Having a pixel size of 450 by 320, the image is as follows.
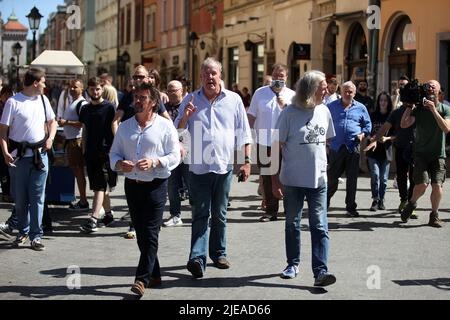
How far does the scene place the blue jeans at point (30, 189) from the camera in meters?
9.34

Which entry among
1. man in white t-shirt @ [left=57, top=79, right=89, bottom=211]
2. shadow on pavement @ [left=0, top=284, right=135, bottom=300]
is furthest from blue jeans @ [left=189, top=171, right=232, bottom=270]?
man in white t-shirt @ [left=57, top=79, right=89, bottom=211]

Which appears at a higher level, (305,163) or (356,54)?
(356,54)

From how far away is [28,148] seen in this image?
9312mm

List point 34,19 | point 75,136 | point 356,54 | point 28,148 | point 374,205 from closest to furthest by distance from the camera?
1. point 28,148
2. point 75,136
3. point 374,205
4. point 356,54
5. point 34,19

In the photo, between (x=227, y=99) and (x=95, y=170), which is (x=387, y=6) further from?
(x=227, y=99)

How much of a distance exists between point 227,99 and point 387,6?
55.6 ft

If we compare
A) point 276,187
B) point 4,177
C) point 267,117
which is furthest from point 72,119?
point 276,187

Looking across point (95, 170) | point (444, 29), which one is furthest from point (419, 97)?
point (444, 29)

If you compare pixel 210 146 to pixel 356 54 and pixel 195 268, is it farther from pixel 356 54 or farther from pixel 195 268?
pixel 356 54

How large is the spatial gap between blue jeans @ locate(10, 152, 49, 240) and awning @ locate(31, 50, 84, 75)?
15.6 m

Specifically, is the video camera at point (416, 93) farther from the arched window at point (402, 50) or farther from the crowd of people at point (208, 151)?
the arched window at point (402, 50)

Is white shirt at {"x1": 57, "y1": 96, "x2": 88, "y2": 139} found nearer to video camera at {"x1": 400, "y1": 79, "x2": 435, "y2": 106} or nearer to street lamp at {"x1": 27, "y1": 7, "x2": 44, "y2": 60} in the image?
video camera at {"x1": 400, "y1": 79, "x2": 435, "y2": 106}

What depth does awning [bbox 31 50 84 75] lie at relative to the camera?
24.9m

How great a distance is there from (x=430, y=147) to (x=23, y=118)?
4948 millimetres
